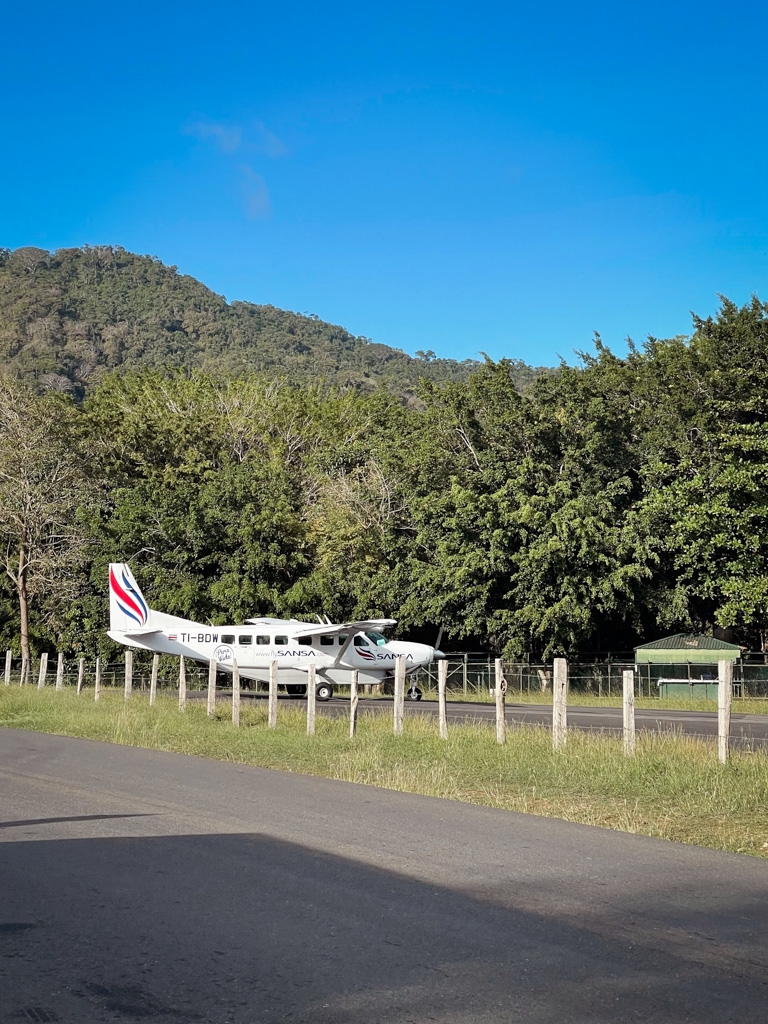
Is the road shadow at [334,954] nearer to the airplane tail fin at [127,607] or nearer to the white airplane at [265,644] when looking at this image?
the white airplane at [265,644]

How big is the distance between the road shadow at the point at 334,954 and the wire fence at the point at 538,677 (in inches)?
1236

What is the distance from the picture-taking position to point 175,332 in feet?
616

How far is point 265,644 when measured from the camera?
122ft

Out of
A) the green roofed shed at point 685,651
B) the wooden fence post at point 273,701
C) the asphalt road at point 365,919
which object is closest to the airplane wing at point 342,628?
the green roofed shed at point 685,651

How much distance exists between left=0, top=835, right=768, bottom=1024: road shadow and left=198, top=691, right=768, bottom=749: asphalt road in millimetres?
13289

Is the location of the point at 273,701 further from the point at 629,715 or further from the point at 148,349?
the point at 148,349

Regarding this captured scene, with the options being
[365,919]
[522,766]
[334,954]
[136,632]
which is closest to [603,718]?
[522,766]

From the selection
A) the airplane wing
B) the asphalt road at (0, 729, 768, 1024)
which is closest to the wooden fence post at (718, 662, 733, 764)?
the asphalt road at (0, 729, 768, 1024)

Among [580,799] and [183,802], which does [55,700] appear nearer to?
[183,802]

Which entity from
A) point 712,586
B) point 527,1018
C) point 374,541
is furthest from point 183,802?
point 374,541

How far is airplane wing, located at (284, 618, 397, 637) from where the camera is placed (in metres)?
34.6

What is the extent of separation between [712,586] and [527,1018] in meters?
38.1

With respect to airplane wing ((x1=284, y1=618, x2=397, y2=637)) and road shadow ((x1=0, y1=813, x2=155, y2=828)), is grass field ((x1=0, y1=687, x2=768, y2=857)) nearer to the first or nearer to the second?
road shadow ((x1=0, y1=813, x2=155, y2=828))

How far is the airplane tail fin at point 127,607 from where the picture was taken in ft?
123
